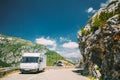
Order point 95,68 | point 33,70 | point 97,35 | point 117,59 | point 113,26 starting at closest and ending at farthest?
point 117,59, point 113,26, point 97,35, point 95,68, point 33,70

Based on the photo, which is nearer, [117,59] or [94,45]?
[117,59]

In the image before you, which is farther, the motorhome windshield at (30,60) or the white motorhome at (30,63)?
the motorhome windshield at (30,60)

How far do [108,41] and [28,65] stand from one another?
17.6 meters

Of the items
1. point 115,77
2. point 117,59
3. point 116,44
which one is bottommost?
point 115,77

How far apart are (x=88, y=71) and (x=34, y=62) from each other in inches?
298

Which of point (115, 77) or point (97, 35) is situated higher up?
point (97, 35)

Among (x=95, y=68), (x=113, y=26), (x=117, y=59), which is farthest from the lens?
(x=95, y=68)

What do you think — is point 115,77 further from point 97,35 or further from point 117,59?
point 97,35

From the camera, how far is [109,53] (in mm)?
19594

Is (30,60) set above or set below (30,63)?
above

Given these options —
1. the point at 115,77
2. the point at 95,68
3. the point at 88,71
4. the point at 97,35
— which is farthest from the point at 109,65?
the point at 88,71

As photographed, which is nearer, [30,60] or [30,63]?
[30,63]

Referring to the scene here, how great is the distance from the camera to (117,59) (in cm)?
1688

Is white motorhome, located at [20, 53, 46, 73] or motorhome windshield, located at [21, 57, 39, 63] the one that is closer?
white motorhome, located at [20, 53, 46, 73]
